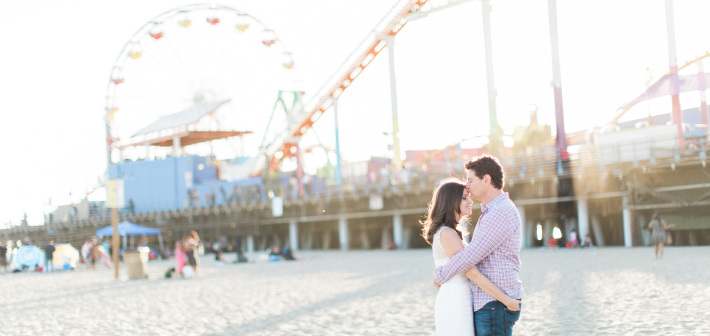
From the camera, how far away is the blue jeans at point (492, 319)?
12.3ft

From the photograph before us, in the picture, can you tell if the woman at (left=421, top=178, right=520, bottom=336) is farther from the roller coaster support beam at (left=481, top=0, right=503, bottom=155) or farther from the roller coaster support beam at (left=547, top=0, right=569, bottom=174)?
the roller coaster support beam at (left=481, top=0, right=503, bottom=155)

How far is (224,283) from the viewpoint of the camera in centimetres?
1814

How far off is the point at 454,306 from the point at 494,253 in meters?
0.30

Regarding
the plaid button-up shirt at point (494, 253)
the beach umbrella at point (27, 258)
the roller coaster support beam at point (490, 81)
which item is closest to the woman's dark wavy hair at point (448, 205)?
the plaid button-up shirt at point (494, 253)

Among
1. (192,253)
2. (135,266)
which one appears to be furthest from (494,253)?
(135,266)

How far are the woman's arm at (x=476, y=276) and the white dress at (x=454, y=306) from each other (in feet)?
0.14

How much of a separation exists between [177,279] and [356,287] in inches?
272

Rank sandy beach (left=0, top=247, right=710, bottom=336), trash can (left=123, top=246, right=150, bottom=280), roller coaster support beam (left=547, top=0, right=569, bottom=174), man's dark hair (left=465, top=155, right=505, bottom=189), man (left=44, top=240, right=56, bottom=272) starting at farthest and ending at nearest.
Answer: roller coaster support beam (left=547, top=0, right=569, bottom=174) < man (left=44, top=240, right=56, bottom=272) < trash can (left=123, top=246, right=150, bottom=280) < sandy beach (left=0, top=247, right=710, bottom=336) < man's dark hair (left=465, top=155, right=505, bottom=189)

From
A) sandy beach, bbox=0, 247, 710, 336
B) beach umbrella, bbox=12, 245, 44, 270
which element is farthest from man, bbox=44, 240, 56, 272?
sandy beach, bbox=0, 247, 710, 336

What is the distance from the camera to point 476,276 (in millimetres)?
3711

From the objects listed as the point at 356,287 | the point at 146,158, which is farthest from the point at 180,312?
the point at 146,158

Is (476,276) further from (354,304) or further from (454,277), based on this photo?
(354,304)

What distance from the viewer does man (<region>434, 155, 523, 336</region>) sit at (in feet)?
12.1

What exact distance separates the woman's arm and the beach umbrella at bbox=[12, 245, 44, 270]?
1125 inches
